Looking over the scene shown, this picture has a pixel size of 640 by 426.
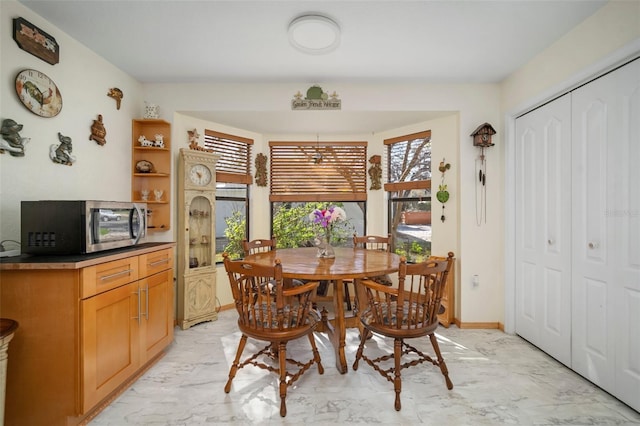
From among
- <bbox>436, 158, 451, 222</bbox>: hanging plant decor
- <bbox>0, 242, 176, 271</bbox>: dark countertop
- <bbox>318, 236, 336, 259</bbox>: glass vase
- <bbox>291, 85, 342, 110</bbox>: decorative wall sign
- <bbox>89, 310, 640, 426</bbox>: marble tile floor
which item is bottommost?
<bbox>89, 310, 640, 426</bbox>: marble tile floor

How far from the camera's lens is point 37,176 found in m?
2.00

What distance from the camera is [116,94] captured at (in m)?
2.71

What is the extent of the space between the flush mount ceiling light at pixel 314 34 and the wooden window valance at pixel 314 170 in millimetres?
1694

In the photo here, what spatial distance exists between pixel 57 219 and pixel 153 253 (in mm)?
664

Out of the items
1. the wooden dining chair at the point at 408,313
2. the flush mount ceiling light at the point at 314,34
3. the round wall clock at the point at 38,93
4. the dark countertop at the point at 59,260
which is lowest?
the wooden dining chair at the point at 408,313

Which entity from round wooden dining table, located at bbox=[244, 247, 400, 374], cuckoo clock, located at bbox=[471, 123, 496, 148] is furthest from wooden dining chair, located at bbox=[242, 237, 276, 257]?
cuckoo clock, located at bbox=[471, 123, 496, 148]

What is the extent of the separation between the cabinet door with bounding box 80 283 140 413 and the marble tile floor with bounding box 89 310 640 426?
203 mm

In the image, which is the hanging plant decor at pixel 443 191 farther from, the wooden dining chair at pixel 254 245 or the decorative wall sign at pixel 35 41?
the decorative wall sign at pixel 35 41

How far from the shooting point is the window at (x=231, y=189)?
3582mm

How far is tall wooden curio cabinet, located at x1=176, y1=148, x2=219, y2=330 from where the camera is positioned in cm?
304

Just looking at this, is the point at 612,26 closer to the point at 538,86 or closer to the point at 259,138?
the point at 538,86

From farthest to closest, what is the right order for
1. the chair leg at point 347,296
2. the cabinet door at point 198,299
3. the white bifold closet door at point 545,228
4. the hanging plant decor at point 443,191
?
the chair leg at point 347,296 → the hanging plant decor at point 443,191 → the cabinet door at point 198,299 → the white bifold closet door at point 545,228

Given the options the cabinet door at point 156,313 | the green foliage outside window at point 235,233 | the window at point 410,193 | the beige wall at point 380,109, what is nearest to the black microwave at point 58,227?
the beige wall at point 380,109

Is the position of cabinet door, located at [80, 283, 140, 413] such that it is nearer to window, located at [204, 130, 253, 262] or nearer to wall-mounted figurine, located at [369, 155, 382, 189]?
window, located at [204, 130, 253, 262]
